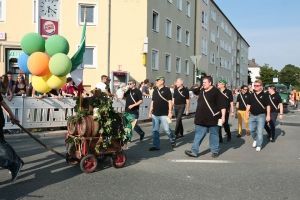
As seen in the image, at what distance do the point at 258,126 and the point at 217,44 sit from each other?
3931 centimetres


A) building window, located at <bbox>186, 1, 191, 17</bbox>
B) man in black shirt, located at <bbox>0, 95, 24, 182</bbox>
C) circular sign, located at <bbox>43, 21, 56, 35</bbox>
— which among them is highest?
building window, located at <bbox>186, 1, 191, 17</bbox>

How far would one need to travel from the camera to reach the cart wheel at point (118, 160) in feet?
20.7

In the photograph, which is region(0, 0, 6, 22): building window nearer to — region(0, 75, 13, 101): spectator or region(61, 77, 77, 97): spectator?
region(61, 77, 77, 97): spectator

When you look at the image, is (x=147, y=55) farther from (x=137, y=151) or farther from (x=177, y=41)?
(x=137, y=151)

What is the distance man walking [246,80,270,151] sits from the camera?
8695 mm

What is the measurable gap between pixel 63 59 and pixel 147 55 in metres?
17.9

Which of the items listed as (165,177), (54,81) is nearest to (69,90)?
(54,81)

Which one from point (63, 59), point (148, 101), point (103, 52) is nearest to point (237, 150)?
point (63, 59)

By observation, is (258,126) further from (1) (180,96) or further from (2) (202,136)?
(1) (180,96)

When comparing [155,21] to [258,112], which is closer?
[258,112]

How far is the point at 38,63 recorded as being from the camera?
5.70 metres

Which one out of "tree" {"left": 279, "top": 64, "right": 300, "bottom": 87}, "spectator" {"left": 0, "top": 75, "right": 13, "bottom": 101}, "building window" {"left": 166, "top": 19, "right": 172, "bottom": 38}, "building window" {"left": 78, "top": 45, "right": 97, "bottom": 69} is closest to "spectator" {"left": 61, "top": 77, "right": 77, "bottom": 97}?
"spectator" {"left": 0, "top": 75, "right": 13, "bottom": 101}

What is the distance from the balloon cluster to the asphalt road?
1.66m

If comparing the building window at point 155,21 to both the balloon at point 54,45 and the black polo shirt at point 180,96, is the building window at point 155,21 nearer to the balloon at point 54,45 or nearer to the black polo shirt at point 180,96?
the black polo shirt at point 180,96
